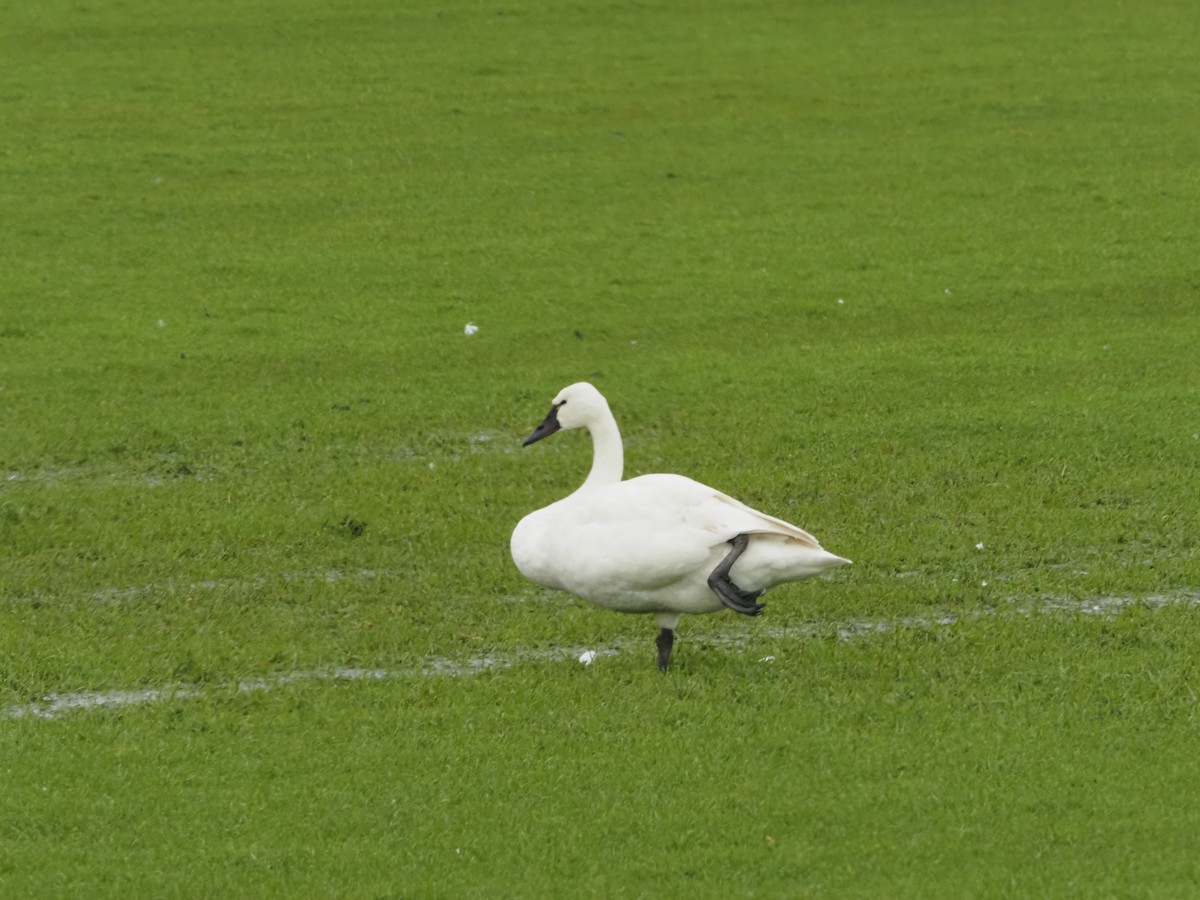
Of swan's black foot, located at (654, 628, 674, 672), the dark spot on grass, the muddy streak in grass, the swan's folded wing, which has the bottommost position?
the muddy streak in grass

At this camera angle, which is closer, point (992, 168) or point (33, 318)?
point (33, 318)

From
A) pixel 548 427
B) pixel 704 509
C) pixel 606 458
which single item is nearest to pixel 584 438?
pixel 548 427

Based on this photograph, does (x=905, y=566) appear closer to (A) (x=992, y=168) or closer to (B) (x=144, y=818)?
(B) (x=144, y=818)

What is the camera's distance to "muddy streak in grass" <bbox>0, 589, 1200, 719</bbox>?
9.31 meters

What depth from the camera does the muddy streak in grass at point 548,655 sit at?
9312mm

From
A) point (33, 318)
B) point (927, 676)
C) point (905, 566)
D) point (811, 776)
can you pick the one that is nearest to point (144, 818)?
point (811, 776)

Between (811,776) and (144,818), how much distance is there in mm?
2676

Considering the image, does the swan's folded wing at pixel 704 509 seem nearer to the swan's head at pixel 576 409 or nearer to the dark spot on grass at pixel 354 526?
the swan's head at pixel 576 409

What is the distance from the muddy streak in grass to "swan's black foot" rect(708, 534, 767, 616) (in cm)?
75

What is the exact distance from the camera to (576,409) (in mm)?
10156

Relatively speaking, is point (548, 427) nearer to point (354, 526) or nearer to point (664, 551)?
point (664, 551)

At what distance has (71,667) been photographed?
31.9ft

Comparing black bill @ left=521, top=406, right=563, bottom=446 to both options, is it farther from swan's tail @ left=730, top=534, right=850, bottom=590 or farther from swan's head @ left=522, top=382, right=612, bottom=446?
swan's tail @ left=730, top=534, right=850, bottom=590

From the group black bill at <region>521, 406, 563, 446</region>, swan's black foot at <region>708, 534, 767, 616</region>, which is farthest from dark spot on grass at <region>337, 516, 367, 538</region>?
swan's black foot at <region>708, 534, 767, 616</region>
